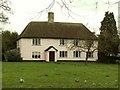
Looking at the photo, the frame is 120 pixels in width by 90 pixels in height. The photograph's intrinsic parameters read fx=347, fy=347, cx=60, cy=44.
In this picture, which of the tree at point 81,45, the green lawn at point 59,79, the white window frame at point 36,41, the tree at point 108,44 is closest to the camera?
the green lawn at point 59,79

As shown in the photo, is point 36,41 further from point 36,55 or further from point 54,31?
point 54,31

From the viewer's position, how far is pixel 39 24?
79.1 m

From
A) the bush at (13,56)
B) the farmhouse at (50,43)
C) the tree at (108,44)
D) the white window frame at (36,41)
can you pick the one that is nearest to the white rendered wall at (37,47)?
the farmhouse at (50,43)

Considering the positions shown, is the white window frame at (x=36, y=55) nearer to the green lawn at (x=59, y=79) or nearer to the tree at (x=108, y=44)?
the tree at (x=108, y=44)

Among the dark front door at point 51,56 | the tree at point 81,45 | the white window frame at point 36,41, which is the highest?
the white window frame at point 36,41

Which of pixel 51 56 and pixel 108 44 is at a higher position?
pixel 108 44

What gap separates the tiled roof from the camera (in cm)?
7538

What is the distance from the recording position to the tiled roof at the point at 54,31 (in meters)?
75.4

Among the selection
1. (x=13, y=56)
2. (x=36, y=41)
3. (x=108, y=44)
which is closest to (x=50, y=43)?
(x=36, y=41)

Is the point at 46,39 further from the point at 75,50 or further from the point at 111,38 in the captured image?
the point at 111,38

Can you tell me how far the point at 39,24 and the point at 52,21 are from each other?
3.11 metres

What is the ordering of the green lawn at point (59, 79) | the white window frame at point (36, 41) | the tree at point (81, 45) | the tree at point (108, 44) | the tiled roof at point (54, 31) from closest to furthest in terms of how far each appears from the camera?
the green lawn at point (59, 79) → the tree at point (81, 45) → the tree at point (108, 44) → the white window frame at point (36, 41) → the tiled roof at point (54, 31)

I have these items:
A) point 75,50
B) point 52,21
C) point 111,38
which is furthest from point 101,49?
point 52,21

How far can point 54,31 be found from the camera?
252 feet
